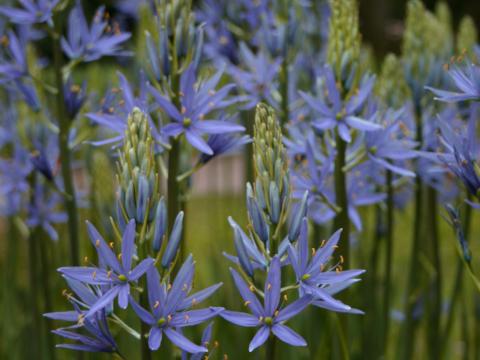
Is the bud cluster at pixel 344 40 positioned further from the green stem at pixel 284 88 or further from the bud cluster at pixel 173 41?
the green stem at pixel 284 88

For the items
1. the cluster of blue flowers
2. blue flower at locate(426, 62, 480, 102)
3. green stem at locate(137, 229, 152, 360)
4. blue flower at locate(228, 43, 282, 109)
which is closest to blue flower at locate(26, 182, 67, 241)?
the cluster of blue flowers

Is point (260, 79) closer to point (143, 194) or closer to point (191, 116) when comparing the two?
point (191, 116)

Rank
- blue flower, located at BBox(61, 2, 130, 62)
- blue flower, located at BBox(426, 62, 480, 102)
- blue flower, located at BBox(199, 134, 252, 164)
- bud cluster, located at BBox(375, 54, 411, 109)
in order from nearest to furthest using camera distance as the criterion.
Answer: blue flower, located at BBox(426, 62, 480, 102)
blue flower, located at BBox(199, 134, 252, 164)
blue flower, located at BBox(61, 2, 130, 62)
bud cluster, located at BBox(375, 54, 411, 109)

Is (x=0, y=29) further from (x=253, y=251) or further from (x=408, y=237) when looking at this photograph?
(x=408, y=237)

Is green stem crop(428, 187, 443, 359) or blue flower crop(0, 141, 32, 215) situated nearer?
green stem crop(428, 187, 443, 359)

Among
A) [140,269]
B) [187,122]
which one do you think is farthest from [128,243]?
[187,122]

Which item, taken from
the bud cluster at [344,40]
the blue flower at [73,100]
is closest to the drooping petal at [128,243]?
the bud cluster at [344,40]

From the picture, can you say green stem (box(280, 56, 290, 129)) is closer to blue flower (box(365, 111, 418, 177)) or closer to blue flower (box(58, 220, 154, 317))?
blue flower (box(365, 111, 418, 177))
